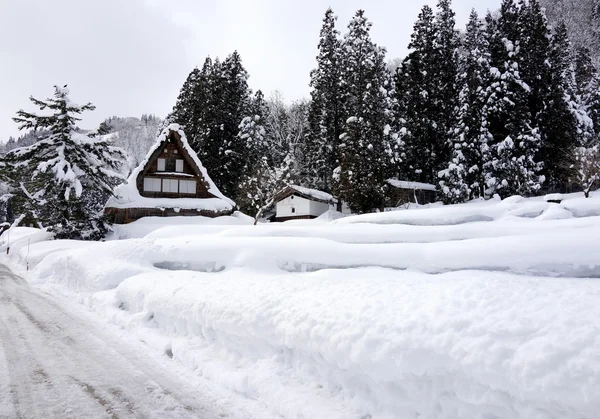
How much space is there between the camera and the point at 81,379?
19.8 feet

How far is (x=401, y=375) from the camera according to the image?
4.71m

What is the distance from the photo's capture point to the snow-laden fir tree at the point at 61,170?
1096 inches

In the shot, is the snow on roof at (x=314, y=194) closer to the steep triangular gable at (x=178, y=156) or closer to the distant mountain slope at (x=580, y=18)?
the steep triangular gable at (x=178, y=156)

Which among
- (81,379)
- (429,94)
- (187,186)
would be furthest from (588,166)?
(81,379)

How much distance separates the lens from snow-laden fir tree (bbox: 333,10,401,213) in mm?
35938

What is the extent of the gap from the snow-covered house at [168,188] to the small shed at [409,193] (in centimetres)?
1569

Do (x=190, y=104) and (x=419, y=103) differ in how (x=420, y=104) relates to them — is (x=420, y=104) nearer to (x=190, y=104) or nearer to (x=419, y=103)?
(x=419, y=103)

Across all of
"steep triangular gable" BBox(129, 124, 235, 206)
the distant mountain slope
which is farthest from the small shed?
the distant mountain slope

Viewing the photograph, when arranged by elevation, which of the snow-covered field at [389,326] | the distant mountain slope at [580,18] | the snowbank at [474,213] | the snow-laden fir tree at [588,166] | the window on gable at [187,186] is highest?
the distant mountain slope at [580,18]

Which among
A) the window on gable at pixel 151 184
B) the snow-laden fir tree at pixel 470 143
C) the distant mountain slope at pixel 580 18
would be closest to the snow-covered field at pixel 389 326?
the window on gable at pixel 151 184

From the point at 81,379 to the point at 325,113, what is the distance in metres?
42.0

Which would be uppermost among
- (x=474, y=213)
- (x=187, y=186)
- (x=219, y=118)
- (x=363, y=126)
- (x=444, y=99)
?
(x=444, y=99)

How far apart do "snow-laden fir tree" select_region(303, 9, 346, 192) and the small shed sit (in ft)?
25.5

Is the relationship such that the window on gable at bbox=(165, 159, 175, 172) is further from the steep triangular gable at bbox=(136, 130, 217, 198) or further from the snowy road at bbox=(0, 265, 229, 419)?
the snowy road at bbox=(0, 265, 229, 419)
